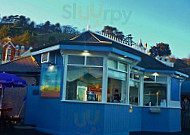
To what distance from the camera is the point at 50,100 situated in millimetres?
8727

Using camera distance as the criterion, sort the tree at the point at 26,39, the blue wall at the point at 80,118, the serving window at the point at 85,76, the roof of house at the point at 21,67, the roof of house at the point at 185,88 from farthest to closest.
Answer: the tree at the point at 26,39
the roof of house at the point at 185,88
the roof of house at the point at 21,67
the serving window at the point at 85,76
the blue wall at the point at 80,118

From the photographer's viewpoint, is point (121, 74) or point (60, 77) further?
point (121, 74)

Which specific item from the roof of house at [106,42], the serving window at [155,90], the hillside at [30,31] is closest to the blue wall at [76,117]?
the roof of house at [106,42]

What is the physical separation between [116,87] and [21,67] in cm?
674

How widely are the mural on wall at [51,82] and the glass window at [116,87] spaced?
181 centimetres

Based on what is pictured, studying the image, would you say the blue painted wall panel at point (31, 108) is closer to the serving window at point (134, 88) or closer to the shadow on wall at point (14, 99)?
the shadow on wall at point (14, 99)

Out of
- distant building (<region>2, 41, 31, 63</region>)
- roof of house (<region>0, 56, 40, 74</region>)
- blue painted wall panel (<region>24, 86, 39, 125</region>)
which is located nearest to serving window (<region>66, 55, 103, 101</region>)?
blue painted wall panel (<region>24, 86, 39, 125</region>)

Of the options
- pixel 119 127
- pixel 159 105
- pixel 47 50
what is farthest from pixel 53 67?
pixel 159 105

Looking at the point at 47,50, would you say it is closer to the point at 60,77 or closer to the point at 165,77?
the point at 60,77

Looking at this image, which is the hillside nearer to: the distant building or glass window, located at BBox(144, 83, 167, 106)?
the distant building

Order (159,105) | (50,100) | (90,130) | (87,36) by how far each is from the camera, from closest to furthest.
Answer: (90,130)
(50,100)
(87,36)
(159,105)

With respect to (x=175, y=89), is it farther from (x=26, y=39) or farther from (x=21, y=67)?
(x=26, y=39)

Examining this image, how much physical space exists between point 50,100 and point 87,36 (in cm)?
302

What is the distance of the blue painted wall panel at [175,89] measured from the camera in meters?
12.4
